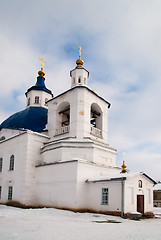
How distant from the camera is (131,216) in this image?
12406 millimetres

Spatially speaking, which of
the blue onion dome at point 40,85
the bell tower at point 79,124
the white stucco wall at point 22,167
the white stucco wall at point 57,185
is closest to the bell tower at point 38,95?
the blue onion dome at point 40,85

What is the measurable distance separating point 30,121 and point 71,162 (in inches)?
310

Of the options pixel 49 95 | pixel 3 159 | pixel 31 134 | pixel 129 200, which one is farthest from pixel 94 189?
pixel 49 95

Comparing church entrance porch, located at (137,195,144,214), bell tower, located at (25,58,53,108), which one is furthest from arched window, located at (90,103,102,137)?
bell tower, located at (25,58,53,108)

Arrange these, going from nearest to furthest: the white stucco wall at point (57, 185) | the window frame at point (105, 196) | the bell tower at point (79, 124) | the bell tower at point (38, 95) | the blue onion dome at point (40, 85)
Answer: the window frame at point (105, 196) → the white stucco wall at point (57, 185) → the bell tower at point (79, 124) → the bell tower at point (38, 95) → the blue onion dome at point (40, 85)

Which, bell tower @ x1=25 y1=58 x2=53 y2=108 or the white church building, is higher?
bell tower @ x1=25 y1=58 x2=53 y2=108

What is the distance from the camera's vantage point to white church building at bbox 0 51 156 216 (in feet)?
46.0

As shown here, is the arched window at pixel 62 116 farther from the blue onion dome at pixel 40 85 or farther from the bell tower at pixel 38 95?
the blue onion dome at pixel 40 85

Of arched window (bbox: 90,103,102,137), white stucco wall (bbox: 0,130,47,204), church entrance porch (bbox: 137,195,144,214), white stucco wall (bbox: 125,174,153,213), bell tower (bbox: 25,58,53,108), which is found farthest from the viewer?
bell tower (bbox: 25,58,53,108)

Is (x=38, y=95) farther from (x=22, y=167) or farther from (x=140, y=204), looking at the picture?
(x=140, y=204)

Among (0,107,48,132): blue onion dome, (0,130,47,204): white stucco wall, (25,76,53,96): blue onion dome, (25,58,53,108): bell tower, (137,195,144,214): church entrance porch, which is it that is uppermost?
(25,76,53,96): blue onion dome

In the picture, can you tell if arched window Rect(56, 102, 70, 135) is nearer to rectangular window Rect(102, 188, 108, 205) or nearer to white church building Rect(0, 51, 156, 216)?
white church building Rect(0, 51, 156, 216)

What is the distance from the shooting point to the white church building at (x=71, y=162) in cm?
1402

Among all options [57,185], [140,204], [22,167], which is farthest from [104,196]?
[22,167]
